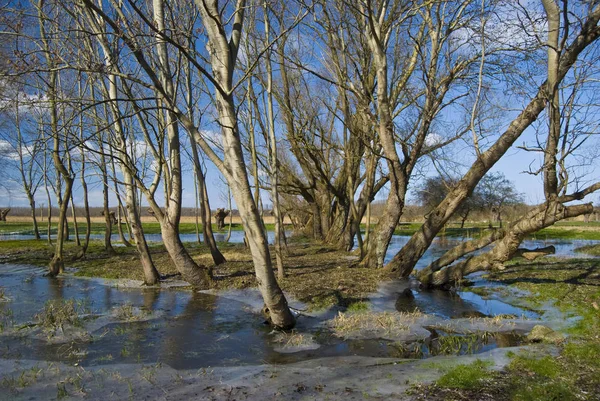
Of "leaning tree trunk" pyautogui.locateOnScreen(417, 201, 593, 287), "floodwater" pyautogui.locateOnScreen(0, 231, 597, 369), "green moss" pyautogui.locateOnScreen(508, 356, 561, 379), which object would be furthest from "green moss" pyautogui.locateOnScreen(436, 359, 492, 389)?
"leaning tree trunk" pyautogui.locateOnScreen(417, 201, 593, 287)

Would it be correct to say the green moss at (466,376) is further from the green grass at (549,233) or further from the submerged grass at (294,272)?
the green grass at (549,233)

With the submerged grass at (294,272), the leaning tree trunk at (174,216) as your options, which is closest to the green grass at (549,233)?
the submerged grass at (294,272)

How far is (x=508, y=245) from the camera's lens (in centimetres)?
901

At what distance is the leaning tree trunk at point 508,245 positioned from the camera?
26.7ft

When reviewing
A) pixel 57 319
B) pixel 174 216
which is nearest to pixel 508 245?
pixel 174 216

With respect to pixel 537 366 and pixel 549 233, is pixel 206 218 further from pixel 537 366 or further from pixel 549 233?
pixel 549 233

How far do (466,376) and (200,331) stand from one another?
427 centimetres

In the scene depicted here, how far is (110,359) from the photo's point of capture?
550 cm

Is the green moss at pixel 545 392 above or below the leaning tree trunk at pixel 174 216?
below

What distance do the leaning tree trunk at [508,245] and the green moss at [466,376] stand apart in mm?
4565

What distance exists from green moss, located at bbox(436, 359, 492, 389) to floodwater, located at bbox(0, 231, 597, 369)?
1.01m

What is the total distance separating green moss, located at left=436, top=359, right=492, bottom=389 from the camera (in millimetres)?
4211

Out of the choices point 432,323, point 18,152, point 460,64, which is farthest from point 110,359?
point 18,152

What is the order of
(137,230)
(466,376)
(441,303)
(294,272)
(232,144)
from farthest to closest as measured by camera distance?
(294,272), (137,230), (441,303), (232,144), (466,376)
